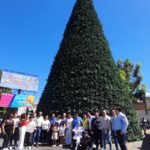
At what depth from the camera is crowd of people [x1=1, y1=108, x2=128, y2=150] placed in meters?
10.9

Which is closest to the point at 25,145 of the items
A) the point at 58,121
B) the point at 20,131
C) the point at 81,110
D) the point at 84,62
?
the point at 20,131

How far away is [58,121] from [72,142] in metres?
1.34

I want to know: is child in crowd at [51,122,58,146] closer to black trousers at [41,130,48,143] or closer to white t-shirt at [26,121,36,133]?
black trousers at [41,130,48,143]

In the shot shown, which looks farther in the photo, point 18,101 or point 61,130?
point 18,101

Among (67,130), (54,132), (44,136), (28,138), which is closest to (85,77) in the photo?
(67,130)

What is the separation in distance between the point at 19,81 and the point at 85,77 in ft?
75.4

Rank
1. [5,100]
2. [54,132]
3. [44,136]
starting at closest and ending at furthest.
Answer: [54,132] → [44,136] → [5,100]

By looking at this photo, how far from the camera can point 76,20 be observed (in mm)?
15852

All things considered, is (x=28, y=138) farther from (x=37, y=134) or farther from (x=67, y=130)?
(x=67, y=130)

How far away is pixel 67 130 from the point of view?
42.0 feet

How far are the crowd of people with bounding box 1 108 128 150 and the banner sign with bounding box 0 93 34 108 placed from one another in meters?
20.0

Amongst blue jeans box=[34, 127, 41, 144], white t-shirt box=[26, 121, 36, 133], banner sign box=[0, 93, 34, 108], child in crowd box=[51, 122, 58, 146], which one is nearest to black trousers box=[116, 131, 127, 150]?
child in crowd box=[51, 122, 58, 146]

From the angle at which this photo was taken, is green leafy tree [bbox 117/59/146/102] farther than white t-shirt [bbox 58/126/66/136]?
Yes

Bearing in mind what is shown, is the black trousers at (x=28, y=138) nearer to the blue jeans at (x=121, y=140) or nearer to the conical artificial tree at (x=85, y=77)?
the conical artificial tree at (x=85, y=77)
